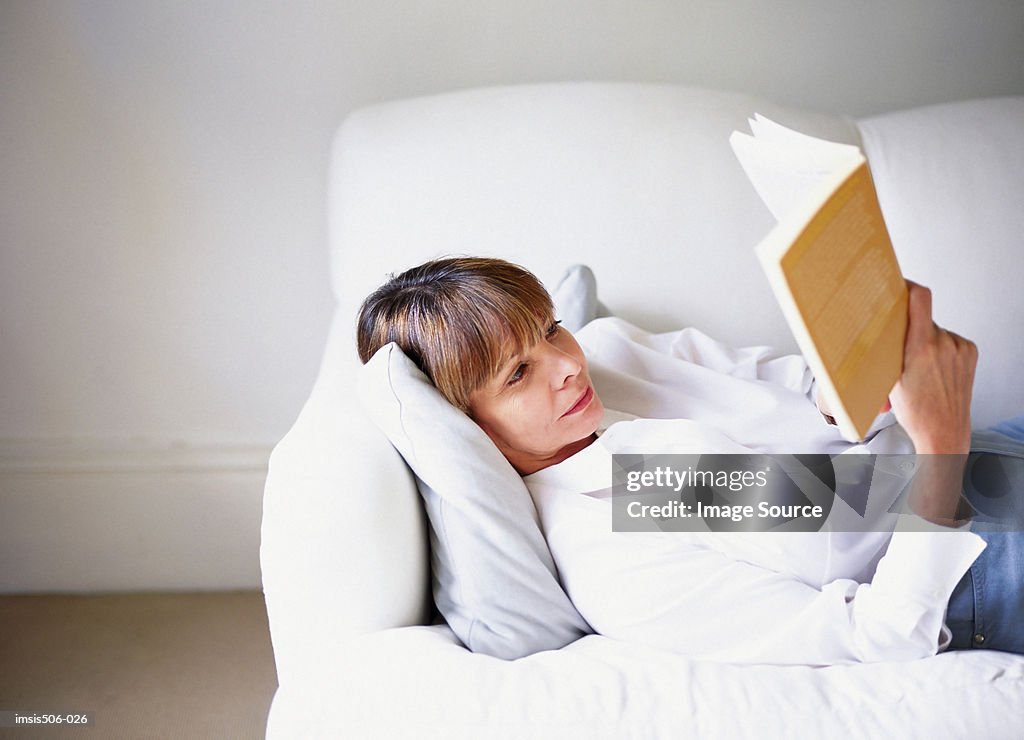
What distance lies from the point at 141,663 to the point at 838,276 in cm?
155

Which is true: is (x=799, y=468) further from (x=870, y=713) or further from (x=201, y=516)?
(x=201, y=516)

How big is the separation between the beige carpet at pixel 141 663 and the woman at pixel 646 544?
814 mm

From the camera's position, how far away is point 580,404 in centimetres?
113

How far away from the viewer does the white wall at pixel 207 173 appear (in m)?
1.75

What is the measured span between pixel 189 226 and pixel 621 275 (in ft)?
2.90

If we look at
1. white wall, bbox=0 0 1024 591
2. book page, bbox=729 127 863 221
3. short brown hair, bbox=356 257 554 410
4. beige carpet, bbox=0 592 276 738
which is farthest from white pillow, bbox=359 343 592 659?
white wall, bbox=0 0 1024 591

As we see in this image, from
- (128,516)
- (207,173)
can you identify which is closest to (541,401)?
(207,173)

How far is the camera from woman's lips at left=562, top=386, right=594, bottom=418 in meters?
1.12

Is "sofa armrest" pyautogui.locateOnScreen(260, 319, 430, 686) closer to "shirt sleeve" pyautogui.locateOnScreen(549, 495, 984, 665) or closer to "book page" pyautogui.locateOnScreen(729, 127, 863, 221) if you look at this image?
"shirt sleeve" pyautogui.locateOnScreen(549, 495, 984, 665)

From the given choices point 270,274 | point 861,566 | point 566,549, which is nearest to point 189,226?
point 270,274

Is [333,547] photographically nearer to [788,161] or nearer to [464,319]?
[464,319]

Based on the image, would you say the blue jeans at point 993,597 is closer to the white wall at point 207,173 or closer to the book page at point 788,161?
the book page at point 788,161

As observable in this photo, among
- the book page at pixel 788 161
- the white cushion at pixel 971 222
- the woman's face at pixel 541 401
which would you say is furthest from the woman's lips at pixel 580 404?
the white cushion at pixel 971 222

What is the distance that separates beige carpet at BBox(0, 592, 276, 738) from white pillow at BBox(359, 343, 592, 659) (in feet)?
2.41
